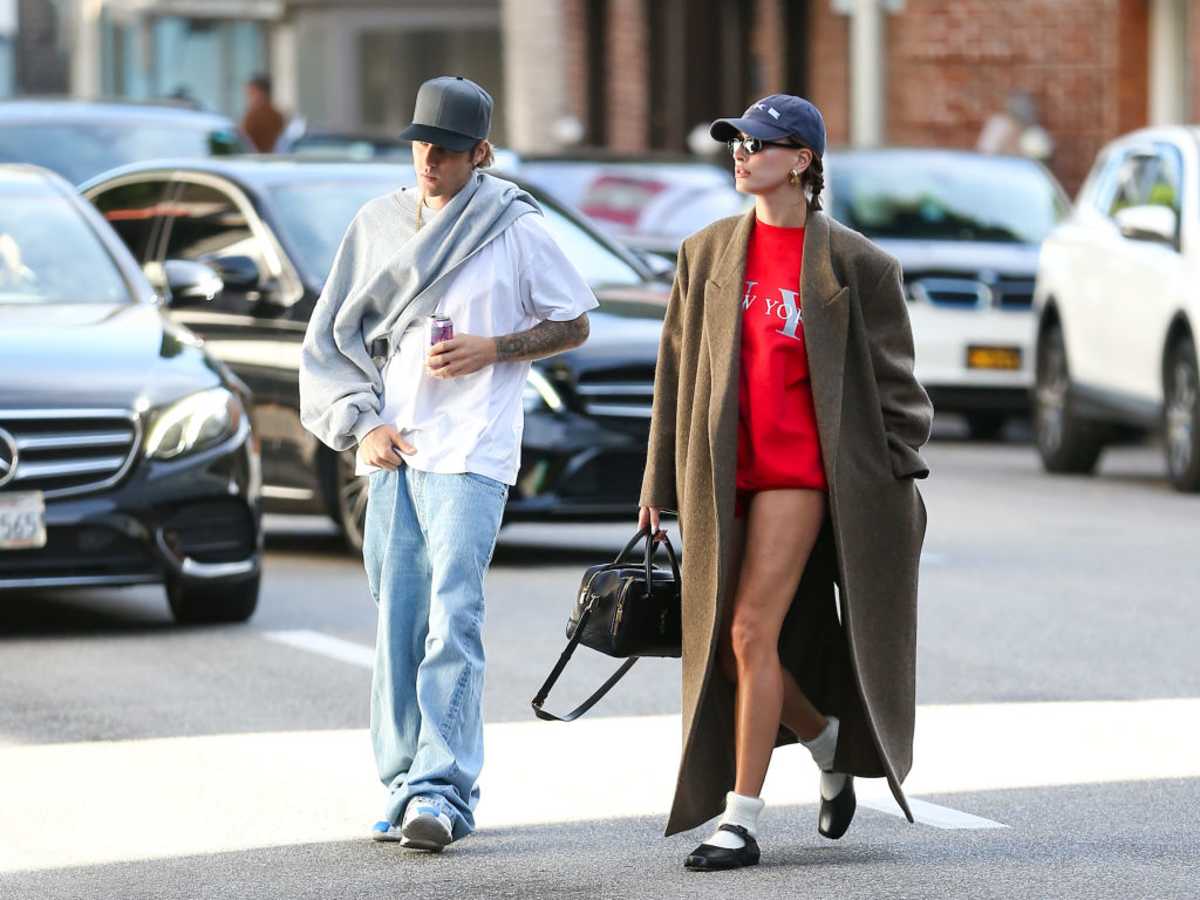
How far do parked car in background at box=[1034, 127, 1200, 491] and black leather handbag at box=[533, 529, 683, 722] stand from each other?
9127mm

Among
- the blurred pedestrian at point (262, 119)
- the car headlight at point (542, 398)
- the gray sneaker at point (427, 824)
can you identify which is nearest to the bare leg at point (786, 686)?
the gray sneaker at point (427, 824)

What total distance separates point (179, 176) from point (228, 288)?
1.25 metres

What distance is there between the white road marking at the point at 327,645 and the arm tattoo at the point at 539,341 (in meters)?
3.10

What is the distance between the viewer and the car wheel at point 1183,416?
1570 cm

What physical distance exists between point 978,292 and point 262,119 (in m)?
8.44

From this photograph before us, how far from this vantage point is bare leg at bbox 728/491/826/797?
670 cm

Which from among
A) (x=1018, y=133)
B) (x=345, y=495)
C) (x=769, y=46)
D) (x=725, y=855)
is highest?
(x=769, y=46)

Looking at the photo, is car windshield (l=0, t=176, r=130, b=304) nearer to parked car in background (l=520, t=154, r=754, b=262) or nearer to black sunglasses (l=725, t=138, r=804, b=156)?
black sunglasses (l=725, t=138, r=804, b=156)

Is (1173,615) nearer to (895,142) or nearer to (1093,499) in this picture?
(1093,499)

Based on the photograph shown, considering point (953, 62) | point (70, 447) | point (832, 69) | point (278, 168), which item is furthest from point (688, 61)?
point (70, 447)

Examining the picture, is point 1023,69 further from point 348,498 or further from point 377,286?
point 377,286

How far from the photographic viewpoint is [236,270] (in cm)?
1276

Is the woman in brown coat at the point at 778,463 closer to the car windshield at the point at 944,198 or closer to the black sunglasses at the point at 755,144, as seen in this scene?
the black sunglasses at the point at 755,144

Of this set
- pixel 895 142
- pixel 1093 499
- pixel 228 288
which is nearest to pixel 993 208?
pixel 1093 499
